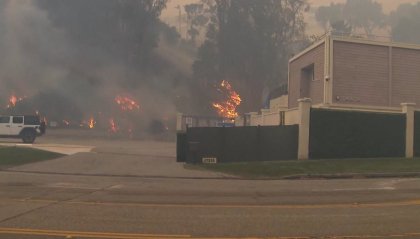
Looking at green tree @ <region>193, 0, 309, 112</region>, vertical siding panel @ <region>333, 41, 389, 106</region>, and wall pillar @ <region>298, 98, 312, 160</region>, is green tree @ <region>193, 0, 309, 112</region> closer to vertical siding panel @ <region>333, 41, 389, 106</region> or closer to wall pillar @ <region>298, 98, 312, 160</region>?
vertical siding panel @ <region>333, 41, 389, 106</region>

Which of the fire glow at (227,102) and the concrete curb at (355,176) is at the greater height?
the fire glow at (227,102)

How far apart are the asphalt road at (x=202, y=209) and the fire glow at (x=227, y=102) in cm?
6715

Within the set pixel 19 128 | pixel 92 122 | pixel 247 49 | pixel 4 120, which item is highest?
pixel 247 49

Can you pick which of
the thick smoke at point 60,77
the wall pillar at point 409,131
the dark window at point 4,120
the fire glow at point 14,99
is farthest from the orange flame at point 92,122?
the wall pillar at point 409,131

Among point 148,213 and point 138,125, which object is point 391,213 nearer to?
point 148,213

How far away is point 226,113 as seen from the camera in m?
83.4

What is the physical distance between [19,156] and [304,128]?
1320 cm

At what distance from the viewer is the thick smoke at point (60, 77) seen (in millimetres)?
72375

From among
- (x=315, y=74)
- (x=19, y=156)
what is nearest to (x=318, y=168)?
(x=19, y=156)

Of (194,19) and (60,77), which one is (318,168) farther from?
(194,19)

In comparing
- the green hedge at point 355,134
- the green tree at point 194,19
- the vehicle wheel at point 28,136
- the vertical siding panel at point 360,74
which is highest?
the green tree at point 194,19

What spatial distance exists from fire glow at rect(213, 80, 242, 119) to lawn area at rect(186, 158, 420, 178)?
60.7 m

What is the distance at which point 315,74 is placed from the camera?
3281cm

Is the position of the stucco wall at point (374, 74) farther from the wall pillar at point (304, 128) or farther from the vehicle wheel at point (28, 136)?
the vehicle wheel at point (28, 136)
